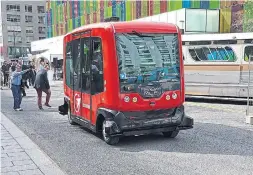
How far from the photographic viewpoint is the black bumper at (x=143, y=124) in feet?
22.6

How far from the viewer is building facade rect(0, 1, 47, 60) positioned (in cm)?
9906

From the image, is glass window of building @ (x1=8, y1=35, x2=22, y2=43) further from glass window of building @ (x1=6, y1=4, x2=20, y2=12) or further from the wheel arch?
the wheel arch

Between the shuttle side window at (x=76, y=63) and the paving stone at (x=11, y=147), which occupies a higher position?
the shuttle side window at (x=76, y=63)

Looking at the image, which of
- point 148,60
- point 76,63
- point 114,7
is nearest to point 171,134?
point 148,60

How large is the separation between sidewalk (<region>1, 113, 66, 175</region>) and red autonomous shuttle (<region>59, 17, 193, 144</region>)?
1470 mm

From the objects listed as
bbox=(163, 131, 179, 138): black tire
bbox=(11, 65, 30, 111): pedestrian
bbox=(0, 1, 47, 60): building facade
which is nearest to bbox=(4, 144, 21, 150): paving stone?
bbox=(163, 131, 179, 138): black tire

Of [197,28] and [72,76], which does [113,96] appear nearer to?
[72,76]

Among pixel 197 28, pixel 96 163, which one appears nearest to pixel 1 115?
pixel 96 163

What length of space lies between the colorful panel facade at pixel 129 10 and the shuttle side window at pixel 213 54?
1159cm

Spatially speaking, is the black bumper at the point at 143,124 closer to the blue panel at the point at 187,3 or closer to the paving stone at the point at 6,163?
the paving stone at the point at 6,163

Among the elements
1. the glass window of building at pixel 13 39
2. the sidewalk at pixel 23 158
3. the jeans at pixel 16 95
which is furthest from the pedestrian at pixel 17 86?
the glass window of building at pixel 13 39

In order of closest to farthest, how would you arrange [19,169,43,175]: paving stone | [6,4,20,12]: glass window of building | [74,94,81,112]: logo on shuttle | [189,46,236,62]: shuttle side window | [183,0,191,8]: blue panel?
[19,169,43,175]: paving stone < [74,94,81,112]: logo on shuttle < [189,46,236,62]: shuttle side window < [183,0,191,8]: blue panel < [6,4,20,12]: glass window of building

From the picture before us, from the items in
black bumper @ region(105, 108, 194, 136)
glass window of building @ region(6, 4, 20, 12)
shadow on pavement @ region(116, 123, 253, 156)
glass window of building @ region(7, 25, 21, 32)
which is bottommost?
shadow on pavement @ region(116, 123, 253, 156)

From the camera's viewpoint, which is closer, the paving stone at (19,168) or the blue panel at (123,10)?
the paving stone at (19,168)
